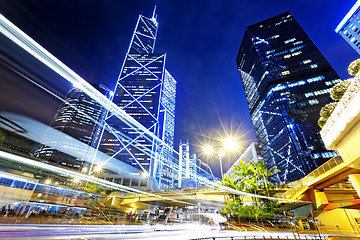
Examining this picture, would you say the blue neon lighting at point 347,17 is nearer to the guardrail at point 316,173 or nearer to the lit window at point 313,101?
the lit window at point 313,101

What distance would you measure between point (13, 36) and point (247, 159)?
357 feet

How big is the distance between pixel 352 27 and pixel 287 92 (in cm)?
8736

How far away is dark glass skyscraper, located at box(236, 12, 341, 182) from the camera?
189ft

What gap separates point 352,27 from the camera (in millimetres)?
106125

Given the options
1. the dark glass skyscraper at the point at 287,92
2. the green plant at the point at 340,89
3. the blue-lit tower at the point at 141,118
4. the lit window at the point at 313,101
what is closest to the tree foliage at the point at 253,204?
the green plant at the point at 340,89

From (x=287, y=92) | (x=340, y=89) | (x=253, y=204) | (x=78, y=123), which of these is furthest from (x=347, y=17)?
(x=78, y=123)

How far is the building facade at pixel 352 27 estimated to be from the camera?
4031 inches

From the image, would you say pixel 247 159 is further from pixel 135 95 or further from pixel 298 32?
pixel 135 95

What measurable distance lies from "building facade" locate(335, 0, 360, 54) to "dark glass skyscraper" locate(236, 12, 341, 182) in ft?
146

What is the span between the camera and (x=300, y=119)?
62594mm

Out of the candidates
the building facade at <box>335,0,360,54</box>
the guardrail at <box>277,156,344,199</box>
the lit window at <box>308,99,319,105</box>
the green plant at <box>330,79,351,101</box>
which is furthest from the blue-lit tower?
the building facade at <box>335,0,360,54</box>

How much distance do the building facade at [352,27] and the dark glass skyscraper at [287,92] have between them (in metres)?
44.5

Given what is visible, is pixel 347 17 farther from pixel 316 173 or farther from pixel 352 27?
pixel 316 173

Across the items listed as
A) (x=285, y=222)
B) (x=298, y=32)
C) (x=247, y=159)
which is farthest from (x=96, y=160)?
(x=298, y=32)
